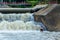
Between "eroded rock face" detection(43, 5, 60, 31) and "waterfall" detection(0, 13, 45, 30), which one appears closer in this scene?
"eroded rock face" detection(43, 5, 60, 31)

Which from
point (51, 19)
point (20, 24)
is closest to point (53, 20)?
point (51, 19)

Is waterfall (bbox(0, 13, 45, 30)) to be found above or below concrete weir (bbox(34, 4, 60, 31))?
below

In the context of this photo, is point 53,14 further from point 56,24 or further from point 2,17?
point 2,17

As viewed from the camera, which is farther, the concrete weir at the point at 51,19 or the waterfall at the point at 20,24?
the waterfall at the point at 20,24

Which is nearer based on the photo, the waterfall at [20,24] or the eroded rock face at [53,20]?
the eroded rock face at [53,20]

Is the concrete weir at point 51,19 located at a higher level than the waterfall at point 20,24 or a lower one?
higher

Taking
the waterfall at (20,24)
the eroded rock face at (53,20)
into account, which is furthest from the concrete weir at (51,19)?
the waterfall at (20,24)

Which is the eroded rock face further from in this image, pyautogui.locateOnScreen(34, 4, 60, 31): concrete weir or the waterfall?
the waterfall

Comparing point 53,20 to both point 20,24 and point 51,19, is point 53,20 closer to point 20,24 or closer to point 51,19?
point 51,19

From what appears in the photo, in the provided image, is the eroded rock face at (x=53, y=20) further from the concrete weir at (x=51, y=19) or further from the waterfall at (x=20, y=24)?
the waterfall at (x=20, y=24)

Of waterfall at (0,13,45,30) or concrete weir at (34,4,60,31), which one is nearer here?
concrete weir at (34,4,60,31)

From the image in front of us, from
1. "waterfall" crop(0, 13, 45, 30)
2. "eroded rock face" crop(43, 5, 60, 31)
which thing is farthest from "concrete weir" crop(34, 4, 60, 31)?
"waterfall" crop(0, 13, 45, 30)

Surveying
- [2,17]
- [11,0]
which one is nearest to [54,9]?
[2,17]

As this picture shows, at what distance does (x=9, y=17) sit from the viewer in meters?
19.7
